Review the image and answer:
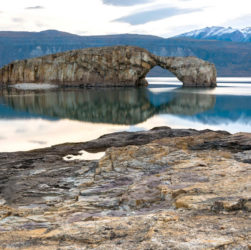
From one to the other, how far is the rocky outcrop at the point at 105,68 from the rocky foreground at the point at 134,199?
6335cm

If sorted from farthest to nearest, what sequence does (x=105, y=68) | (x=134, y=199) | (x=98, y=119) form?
1. (x=105, y=68)
2. (x=98, y=119)
3. (x=134, y=199)

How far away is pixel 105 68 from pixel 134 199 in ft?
234

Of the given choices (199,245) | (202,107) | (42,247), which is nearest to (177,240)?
(199,245)

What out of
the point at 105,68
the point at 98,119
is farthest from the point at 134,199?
the point at 105,68

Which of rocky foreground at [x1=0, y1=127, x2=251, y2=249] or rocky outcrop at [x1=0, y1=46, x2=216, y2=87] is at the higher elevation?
rocky outcrop at [x1=0, y1=46, x2=216, y2=87]

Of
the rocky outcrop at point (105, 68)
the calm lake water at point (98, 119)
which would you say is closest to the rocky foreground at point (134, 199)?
the calm lake water at point (98, 119)

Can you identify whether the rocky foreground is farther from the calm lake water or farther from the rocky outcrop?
the rocky outcrop

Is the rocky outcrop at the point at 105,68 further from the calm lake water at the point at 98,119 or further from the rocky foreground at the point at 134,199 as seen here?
the rocky foreground at the point at 134,199

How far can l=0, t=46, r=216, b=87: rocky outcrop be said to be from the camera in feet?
247

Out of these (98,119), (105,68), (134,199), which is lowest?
(98,119)

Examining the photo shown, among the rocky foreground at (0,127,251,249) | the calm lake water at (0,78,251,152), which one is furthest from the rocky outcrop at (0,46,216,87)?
the rocky foreground at (0,127,251,249)

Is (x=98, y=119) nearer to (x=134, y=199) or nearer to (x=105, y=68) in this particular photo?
(x=134, y=199)

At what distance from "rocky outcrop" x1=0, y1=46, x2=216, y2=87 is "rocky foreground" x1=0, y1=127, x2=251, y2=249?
63.3 meters

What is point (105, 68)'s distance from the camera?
77.2m
